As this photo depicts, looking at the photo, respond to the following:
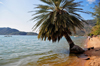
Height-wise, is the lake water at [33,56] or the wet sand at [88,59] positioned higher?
the wet sand at [88,59]

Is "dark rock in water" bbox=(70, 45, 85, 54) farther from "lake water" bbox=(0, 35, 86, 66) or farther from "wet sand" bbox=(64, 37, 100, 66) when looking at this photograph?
"lake water" bbox=(0, 35, 86, 66)

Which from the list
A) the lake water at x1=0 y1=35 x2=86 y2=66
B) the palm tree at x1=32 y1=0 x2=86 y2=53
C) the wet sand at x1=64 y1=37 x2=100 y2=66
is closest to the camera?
the wet sand at x1=64 y1=37 x2=100 y2=66

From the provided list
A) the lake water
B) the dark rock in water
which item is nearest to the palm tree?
the dark rock in water

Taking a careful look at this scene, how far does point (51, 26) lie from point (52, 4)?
8.89 feet

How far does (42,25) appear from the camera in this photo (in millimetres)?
7871

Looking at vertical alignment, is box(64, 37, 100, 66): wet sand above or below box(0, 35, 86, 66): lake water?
above

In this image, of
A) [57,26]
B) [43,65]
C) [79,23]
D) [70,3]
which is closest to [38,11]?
[57,26]

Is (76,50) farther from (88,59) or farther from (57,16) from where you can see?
(57,16)

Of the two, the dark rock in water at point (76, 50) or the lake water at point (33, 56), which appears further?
the dark rock in water at point (76, 50)

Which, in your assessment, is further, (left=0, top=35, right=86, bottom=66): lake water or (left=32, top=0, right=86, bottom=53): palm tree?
(left=32, top=0, right=86, bottom=53): palm tree

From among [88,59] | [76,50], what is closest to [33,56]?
[76,50]

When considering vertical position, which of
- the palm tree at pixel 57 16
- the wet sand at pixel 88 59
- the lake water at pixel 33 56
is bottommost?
the lake water at pixel 33 56

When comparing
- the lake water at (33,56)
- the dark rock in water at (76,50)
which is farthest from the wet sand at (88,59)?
the lake water at (33,56)

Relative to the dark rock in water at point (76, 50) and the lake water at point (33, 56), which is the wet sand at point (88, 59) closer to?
the dark rock in water at point (76, 50)
